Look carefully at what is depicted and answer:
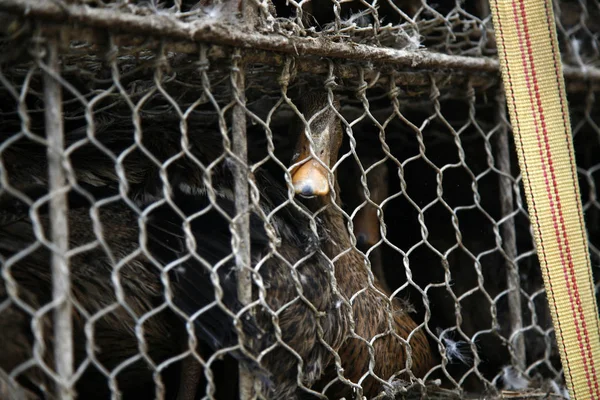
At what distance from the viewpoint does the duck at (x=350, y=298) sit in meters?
1.75

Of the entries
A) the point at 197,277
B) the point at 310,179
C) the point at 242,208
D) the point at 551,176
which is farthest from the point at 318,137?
the point at 551,176

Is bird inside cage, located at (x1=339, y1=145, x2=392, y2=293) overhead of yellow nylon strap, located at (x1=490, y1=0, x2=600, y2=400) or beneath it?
beneath

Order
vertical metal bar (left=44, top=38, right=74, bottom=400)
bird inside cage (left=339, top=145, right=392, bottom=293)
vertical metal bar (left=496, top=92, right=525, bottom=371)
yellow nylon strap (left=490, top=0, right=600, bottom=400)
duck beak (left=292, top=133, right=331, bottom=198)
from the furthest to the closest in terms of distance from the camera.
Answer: bird inside cage (left=339, top=145, right=392, bottom=293)
vertical metal bar (left=496, top=92, right=525, bottom=371)
duck beak (left=292, top=133, right=331, bottom=198)
yellow nylon strap (left=490, top=0, right=600, bottom=400)
vertical metal bar (left=44, top=38, right=74, bottom=400)

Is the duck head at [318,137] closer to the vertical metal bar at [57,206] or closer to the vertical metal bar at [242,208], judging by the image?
the vertical metal bar at [242,208]

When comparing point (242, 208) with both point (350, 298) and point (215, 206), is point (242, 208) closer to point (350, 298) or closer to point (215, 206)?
point (215, 206)

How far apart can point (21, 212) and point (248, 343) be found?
69 centimetres

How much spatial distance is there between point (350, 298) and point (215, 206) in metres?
0.69

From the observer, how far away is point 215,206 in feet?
4.68

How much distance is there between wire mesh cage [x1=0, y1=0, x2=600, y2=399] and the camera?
1296 mm

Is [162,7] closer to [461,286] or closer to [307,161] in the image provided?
[307,161]

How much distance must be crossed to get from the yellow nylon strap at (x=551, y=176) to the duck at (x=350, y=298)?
1.52ft

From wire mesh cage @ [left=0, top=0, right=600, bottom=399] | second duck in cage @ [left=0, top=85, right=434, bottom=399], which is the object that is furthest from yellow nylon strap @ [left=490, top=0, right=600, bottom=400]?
second duck in cage @ [left=0, top=85, right=434, bottom=399]

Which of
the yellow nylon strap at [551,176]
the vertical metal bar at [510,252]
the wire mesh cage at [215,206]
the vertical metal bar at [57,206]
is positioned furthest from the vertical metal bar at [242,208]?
the vertical metal bar at [510,252]

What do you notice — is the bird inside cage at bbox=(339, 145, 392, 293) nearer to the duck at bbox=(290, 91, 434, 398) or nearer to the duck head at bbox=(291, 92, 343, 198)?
the duck at bbox=(290, 91, 434, 398)
